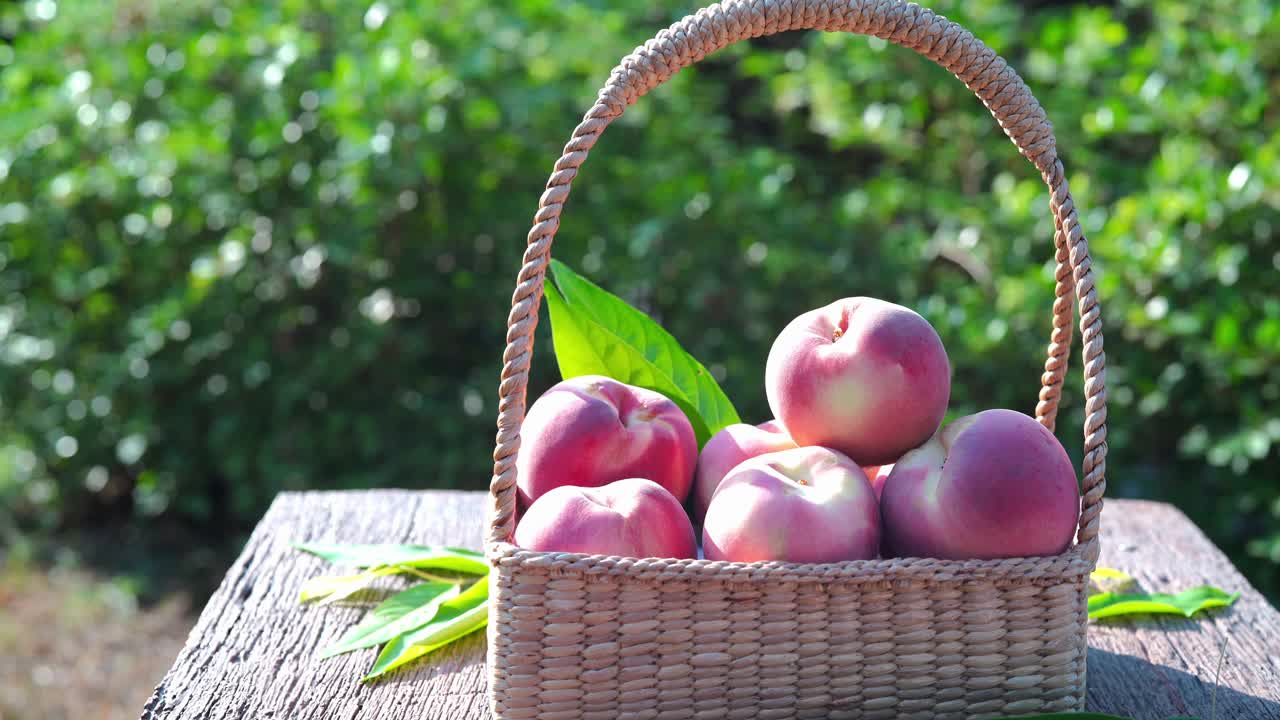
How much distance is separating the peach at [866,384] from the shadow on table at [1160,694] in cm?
34

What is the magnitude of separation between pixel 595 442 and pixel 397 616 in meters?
0.35

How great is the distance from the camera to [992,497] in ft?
3.07

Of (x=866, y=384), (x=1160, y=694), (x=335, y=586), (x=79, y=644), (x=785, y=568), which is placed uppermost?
(x=866, y=384)

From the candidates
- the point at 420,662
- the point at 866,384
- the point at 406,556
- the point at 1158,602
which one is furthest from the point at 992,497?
the point at 406,556

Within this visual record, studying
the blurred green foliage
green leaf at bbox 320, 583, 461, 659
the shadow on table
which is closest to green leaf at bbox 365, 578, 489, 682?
green leaf at bbox 320, 583, 461, 659

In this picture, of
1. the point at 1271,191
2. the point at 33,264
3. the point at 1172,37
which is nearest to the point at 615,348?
the point at 1271,191

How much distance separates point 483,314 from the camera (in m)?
2.54

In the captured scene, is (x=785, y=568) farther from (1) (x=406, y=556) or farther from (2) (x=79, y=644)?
(2) (x=79, y=644)

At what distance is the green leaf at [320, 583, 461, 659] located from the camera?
119cm

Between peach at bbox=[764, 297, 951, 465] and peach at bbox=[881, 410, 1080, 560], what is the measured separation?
0.17ft

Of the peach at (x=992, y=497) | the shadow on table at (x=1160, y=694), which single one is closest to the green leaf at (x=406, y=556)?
the peach at (x=992, y=497)

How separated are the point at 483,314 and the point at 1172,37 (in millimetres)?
1574

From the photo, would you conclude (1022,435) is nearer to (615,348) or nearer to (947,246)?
(615,348)

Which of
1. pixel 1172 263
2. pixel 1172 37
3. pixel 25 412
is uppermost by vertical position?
pixel 1172 37
